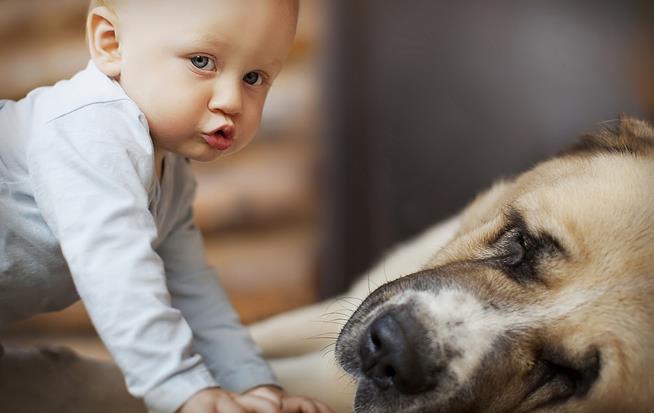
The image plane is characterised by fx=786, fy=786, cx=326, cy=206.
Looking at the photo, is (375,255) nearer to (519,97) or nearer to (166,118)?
(519,97)

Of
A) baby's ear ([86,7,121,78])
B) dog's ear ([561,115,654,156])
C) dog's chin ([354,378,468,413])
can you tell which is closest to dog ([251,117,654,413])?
dog's chin ([354,378,468,413])

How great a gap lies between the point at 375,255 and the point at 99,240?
1553 millimetres

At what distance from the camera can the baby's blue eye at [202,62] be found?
1.11m

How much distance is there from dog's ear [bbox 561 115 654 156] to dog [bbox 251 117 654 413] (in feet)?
0.52

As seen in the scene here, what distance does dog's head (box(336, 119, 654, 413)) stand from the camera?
45.9 inches

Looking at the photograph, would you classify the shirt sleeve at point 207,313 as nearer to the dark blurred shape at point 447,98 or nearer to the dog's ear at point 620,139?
the dog's ear at point 620,139

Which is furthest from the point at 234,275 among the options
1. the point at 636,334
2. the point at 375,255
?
the point at 636,334

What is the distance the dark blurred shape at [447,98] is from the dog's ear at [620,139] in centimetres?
50

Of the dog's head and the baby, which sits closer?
the baby

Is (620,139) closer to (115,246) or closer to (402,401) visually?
(402,401)

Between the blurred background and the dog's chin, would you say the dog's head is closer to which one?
the dog's chin

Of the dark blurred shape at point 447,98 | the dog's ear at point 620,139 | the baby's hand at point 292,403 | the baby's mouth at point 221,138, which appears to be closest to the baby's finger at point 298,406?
the baby's hand at point 292,403

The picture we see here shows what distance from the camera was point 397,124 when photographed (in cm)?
245

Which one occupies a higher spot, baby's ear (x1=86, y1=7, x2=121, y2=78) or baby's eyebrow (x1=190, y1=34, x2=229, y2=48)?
baby's eyebrow (x1=190, y1=34, x2=229, y2=48)
